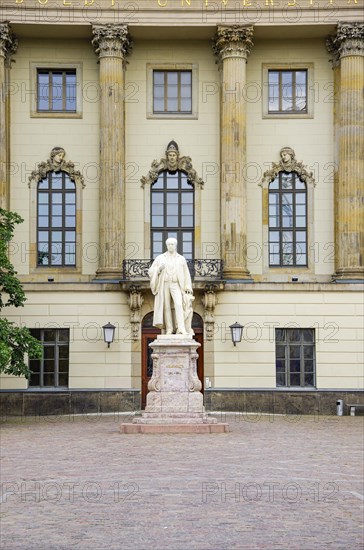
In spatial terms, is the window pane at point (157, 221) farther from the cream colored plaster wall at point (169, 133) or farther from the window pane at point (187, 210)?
the window pane at point (187, 210)

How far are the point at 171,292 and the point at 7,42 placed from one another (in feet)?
57.8

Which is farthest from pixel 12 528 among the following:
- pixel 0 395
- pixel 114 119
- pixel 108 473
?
pixel 114 119

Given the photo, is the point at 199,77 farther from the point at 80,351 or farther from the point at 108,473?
the point at 108,473

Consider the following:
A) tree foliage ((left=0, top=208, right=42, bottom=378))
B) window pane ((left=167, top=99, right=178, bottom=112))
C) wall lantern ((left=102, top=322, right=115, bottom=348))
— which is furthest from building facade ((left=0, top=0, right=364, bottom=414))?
tree foliage ((left=0, top=208, right=42, bottom=378))

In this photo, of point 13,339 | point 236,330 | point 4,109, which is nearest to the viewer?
point 13,339

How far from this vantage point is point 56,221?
1801 inches

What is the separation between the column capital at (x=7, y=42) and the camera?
145 feet

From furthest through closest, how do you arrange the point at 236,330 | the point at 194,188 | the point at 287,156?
the point at 194,188, the point at 287,156, the point at 236,330

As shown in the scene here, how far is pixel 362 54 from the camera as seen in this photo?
4472 centimetres

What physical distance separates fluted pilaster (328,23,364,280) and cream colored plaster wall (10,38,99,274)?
9642 mm

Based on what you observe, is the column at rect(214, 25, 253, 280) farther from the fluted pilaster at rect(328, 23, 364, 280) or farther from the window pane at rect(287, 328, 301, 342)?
the fluted pilaster at rect(328, 23, 364, 280)

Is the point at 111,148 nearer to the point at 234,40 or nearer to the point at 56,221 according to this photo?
the point at 56,221

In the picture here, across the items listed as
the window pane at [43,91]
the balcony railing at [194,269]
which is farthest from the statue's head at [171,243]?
the window pane at [43,91]

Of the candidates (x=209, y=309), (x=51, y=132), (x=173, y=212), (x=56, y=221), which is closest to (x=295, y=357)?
(x=209, y=309)
